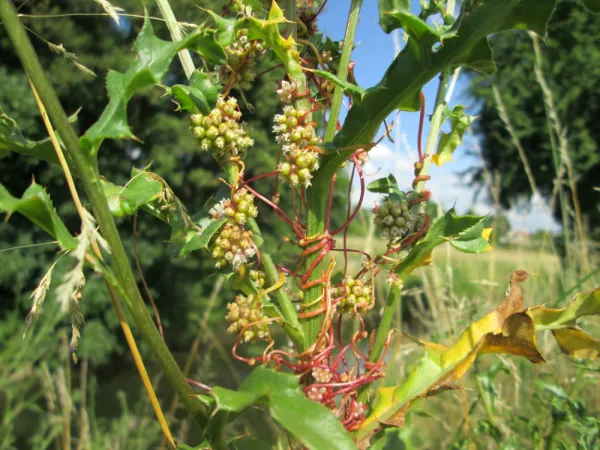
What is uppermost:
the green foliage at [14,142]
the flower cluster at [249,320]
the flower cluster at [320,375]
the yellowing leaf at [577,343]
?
the green foliage at [14,142]

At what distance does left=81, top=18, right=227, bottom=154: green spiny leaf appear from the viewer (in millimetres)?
466

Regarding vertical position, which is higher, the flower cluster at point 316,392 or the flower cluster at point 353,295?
the flower cluster at point 353,295

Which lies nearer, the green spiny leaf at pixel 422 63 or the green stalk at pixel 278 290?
the green spiny leaf at pixel 422 63

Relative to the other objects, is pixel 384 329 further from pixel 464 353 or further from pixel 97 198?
pixel 97 198

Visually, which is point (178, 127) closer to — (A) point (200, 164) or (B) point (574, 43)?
(A) point (200, 164)

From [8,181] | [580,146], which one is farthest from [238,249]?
[580,146]

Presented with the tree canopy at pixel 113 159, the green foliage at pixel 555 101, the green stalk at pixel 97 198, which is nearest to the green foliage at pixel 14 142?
the green stalk at pixel 97 198

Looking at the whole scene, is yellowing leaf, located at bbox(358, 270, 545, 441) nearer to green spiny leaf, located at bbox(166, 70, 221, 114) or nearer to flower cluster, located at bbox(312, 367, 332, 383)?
flower cluster, located at bbox(312, 367, 332, 383)

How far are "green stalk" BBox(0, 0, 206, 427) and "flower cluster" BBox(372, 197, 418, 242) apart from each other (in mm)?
315

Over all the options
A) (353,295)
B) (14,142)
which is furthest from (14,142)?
(353,295)

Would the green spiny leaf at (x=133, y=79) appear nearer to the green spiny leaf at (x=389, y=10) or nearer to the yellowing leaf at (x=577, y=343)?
the green spiny leaf at (x=389, y=10)

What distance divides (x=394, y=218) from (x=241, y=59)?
0.29 meters

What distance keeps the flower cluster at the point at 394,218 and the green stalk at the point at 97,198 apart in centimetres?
32

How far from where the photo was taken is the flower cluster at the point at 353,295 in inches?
26.4
